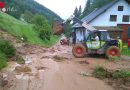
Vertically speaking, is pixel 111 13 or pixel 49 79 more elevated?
pixel 111 13

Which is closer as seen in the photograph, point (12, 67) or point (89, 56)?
point (12, 67)

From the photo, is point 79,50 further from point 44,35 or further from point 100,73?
point 44,35

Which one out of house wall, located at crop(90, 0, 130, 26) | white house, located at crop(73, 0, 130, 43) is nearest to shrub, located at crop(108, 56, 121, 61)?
white house, located at crop(73, 0, 130, 43)

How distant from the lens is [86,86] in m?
14.1

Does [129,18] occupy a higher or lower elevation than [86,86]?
higher

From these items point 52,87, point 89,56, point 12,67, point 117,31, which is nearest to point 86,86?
point 52,87

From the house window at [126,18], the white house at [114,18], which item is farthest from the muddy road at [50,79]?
the house window at [126,18]

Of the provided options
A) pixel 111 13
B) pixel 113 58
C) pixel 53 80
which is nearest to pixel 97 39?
pixel 113 58

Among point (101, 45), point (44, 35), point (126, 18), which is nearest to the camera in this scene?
point (101, 45)

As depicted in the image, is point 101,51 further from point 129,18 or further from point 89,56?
point 129,18

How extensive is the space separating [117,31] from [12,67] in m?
30.5

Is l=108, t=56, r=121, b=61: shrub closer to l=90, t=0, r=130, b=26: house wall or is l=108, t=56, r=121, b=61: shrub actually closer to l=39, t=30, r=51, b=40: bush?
l=90, t=0, r=130, b=26: house wall

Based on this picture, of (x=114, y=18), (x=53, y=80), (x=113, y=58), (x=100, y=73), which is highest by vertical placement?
(x=114, y=18)

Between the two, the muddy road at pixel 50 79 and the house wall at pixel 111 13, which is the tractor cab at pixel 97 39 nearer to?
the muddy road at pixel 50 79
